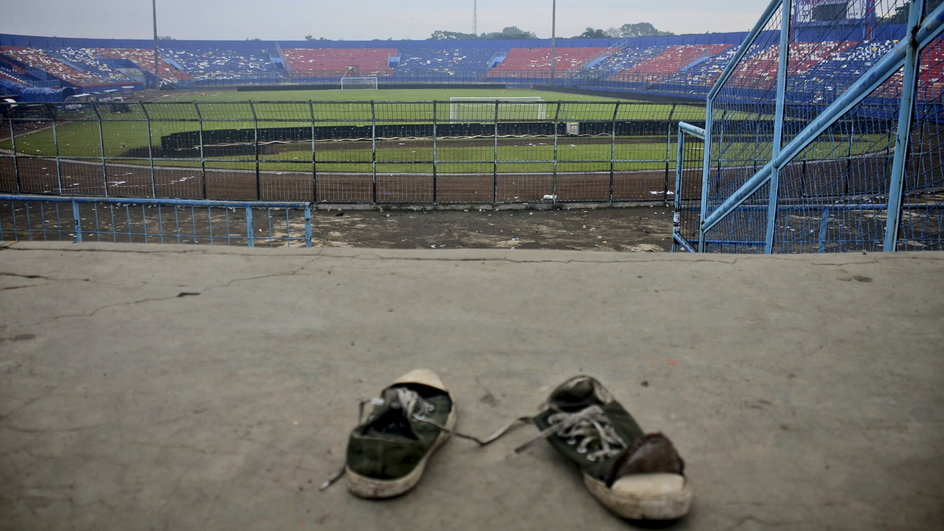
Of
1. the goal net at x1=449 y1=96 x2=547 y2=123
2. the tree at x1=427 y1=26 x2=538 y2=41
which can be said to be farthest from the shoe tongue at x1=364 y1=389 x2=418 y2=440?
the tree at x1=427 y1=26 x2=538 y2=41

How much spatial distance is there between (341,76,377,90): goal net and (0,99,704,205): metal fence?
138 ft

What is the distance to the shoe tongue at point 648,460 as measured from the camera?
2037 mm

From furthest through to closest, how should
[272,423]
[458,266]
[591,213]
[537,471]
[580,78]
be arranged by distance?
[580,78]
[591,213]
[458,266]
[272,423]
[537,471]

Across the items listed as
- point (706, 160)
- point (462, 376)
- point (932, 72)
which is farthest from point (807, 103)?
point (462, 376)

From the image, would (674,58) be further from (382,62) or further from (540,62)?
(382,62)

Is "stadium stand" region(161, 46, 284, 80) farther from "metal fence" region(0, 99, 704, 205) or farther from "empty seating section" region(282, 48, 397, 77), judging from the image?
"metal fence" region(0, 99, 704, 205)

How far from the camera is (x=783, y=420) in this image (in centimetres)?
257

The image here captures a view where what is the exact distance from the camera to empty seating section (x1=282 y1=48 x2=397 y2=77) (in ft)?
259

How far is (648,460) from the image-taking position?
2045 millimetres

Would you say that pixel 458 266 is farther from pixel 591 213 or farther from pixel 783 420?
pixel 591 213

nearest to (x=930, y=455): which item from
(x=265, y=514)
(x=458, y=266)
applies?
(x=265, y=514)

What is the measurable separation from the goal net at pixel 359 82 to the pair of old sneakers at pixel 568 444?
6689cm

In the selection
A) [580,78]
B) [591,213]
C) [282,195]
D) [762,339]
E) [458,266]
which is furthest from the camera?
[580,78]

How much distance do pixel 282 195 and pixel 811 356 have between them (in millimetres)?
14881
